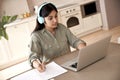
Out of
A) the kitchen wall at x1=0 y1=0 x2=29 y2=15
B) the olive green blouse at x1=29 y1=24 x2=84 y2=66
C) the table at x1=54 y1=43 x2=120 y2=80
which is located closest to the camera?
the table at x1=54 y1=43 x2=120 y2=80

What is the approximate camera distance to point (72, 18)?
4.78m

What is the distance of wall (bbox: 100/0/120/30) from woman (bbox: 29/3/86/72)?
125 inches

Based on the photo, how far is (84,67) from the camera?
1.42m

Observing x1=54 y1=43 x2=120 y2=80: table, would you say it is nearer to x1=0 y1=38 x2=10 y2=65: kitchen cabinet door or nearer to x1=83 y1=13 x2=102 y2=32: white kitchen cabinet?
x1=0 y1=38 x2=10 y2=65: kitchen cabinet door

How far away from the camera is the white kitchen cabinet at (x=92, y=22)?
4.95 meters

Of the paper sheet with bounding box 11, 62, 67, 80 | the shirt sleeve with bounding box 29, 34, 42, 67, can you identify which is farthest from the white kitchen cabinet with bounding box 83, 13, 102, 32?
the paper sheet with bounding box 11, 62, 67, 80

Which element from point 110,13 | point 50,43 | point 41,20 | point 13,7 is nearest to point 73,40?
point 50,43

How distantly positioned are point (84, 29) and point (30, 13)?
1.34 meters

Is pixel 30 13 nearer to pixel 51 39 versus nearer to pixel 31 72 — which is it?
pixel 51 39

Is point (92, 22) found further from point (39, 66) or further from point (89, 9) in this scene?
point (39, 66)

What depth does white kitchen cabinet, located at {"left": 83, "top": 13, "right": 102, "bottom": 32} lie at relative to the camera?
4.95 meters

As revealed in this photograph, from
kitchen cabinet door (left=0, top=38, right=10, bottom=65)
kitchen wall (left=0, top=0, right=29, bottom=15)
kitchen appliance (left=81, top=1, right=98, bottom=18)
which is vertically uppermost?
kitchen wall (left=0, top=0, right=29, bottom=15)

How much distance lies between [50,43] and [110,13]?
349 centimetres

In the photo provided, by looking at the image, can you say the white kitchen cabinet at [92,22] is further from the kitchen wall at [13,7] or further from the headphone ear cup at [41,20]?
the headphone ear cup at [41,20]
